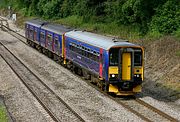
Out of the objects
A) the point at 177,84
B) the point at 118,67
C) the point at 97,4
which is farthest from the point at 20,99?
the point at 97,4

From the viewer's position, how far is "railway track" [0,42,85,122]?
56.8 ft

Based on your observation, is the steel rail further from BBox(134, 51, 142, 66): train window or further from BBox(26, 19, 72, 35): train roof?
BBox(26, 19, 72, 35): train roof

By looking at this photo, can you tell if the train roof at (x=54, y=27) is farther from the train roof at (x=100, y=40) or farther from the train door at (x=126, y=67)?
the train door at (x=126, y=67)

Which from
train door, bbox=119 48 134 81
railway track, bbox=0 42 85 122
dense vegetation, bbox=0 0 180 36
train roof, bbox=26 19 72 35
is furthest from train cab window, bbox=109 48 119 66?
dense vegetation, bbox=0 0 180 36

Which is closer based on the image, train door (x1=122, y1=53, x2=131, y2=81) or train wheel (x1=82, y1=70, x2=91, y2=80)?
train door (x1=122, y1=53, x2=131, y2=81)

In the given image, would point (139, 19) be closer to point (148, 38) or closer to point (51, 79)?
point (148, 38)

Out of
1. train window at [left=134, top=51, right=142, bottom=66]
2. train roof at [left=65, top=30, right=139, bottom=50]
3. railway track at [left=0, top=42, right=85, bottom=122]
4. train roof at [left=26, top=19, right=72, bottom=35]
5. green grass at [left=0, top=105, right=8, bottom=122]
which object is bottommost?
railway track at [left=0, top=42, right=85, bottom=122]

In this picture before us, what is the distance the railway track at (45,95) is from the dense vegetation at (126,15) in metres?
10.2

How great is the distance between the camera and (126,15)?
3681 centimetres

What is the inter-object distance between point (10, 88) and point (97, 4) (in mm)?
25119

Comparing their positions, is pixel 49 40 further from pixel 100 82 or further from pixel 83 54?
pixel 100 82

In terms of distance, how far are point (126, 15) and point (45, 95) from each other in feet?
57.2

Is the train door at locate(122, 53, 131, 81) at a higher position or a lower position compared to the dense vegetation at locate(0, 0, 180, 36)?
lower

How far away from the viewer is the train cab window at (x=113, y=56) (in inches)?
799
